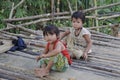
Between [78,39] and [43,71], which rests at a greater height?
[78,39]

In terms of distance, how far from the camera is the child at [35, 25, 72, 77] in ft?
8.53

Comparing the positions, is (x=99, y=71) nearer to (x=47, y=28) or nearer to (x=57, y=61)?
(x=57, y=61)

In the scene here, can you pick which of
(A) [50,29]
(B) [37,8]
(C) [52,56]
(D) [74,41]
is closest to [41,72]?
(C) [52,56]

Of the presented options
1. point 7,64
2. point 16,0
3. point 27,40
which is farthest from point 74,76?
point 16,0

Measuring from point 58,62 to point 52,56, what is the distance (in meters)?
0.08

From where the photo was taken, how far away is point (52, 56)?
2.64 metres

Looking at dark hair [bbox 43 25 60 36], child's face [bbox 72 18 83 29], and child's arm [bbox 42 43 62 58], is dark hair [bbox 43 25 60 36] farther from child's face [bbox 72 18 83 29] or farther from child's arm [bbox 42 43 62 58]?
child's face [bbox 72 18 83 29]

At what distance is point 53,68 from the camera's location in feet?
8.82

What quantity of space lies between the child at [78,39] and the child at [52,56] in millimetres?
370

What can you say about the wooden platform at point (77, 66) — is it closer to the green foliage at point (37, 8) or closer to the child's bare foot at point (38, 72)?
the child's bare foot at point (38, 72)

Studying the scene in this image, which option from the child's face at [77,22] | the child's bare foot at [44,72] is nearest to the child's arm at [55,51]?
the child's bare foot at [44,72]

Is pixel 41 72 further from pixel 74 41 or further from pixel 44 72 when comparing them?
pixel 74 41

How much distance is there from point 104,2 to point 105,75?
4164 millimetres

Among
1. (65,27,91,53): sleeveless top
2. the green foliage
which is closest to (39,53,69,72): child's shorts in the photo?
(65,27,91,53): sleeveless top
